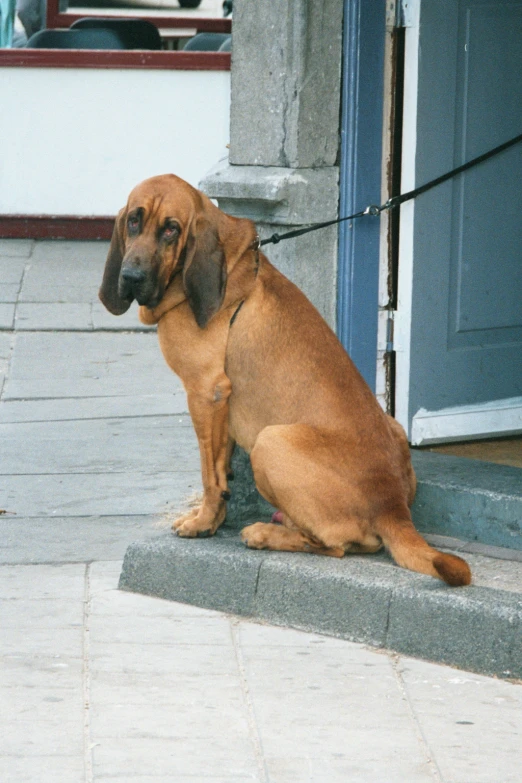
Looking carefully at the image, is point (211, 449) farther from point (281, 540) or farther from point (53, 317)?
point (53, 317)

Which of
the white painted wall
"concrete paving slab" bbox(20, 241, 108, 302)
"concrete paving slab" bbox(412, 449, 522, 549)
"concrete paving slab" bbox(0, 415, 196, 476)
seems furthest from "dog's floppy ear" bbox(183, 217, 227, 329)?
the white painted wall

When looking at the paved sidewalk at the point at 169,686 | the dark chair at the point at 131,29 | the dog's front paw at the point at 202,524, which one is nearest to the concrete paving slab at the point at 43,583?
the paved sidewalk at the point at 169,686

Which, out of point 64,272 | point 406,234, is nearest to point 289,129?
point 406,234

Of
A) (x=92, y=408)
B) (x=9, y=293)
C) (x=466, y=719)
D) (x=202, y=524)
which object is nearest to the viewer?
(x=466, y=719)

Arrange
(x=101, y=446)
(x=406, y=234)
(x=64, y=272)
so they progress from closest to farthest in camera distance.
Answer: (x=406, y=234) → (x=101, y=446) → (x=64, y=272)

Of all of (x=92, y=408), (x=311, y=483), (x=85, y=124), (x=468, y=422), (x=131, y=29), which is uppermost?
(x=131, y=29)

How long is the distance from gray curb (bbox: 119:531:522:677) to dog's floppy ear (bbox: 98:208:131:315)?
3.21 ft

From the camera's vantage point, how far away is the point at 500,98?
622cm

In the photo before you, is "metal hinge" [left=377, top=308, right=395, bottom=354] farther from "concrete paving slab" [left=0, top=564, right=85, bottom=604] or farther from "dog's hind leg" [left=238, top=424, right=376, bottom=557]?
"concrete paving slab" [left=0, top=564, right=85, bottom=604]

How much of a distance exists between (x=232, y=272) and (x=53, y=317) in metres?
5.93

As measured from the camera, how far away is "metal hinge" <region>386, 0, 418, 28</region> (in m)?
5.86

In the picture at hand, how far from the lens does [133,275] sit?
4922 mm

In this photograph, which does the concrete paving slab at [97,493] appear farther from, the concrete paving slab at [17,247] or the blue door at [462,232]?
the concrete paving slab at [17,247]

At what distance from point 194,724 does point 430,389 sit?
8.23ft
